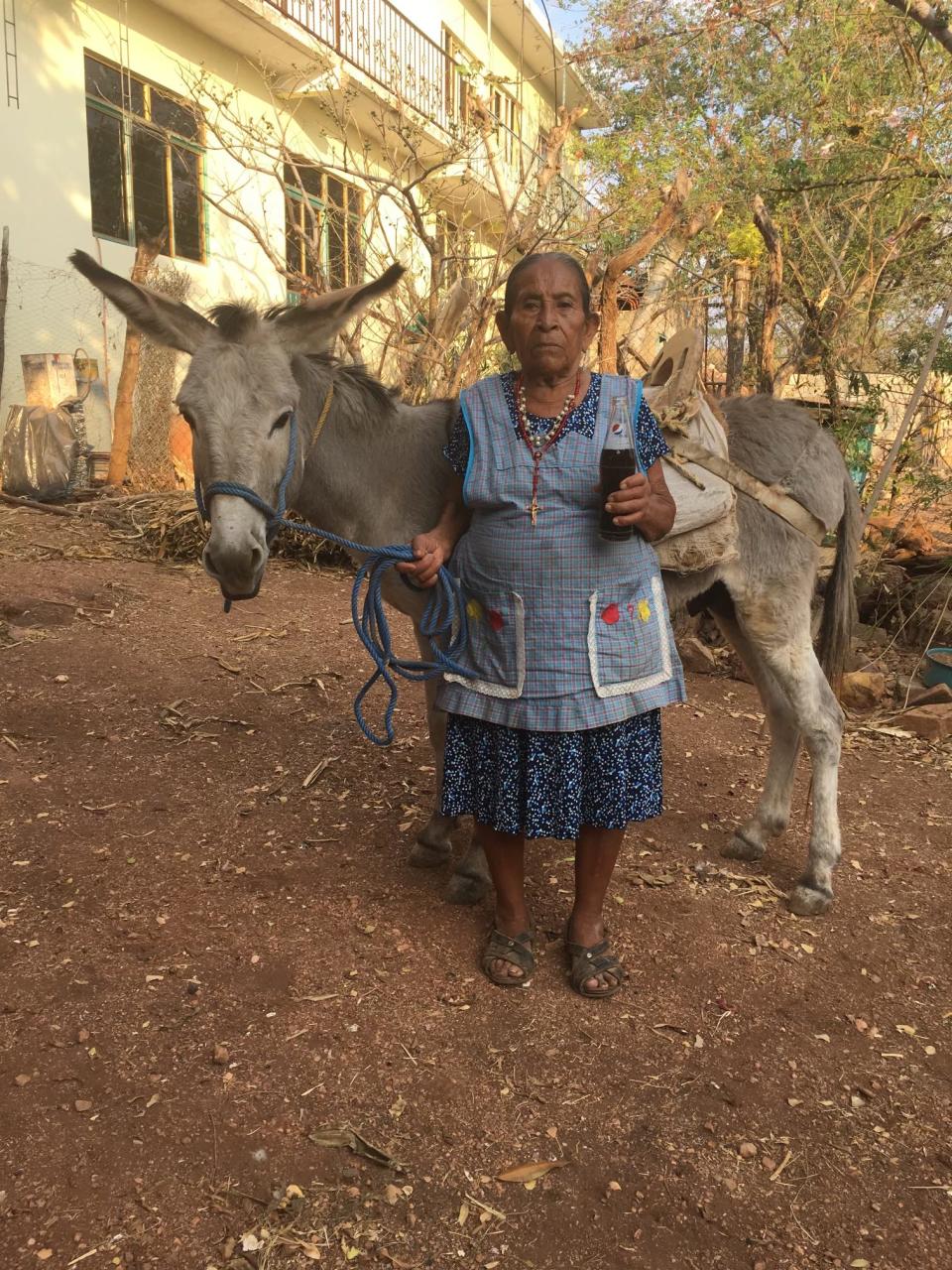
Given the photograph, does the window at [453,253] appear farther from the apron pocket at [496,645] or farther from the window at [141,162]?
the apron pocket at [496,645]

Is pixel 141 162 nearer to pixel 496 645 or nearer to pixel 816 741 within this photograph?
pixel 496 645

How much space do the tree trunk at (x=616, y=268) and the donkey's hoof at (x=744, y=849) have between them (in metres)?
4.22

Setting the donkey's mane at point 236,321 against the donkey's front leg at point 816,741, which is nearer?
the donkey's mane at point 236,321

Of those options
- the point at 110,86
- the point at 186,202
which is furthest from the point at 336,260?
the point at 110,86

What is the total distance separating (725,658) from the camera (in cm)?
593

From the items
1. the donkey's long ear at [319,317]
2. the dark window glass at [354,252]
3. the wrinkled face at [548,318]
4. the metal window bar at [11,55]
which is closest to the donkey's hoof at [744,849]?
the wrinkled face at [548,318]

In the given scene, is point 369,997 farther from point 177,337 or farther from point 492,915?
point 177,337

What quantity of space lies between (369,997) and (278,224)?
11394 millimetres

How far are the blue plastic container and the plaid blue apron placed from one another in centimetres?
393

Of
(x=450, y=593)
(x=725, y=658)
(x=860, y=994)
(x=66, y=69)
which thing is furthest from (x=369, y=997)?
(x=66, y=69)

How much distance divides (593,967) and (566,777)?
0.65 meters

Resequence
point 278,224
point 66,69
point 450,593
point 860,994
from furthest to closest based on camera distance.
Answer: point 278,224 → point 66,69 → point 860,994 → point 450,593

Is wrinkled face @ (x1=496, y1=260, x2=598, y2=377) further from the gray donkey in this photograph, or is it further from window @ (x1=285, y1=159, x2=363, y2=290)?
window @ (x1=285, y1=159, x2=363, y2=290)

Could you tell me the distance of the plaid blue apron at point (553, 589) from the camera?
2287 mm
